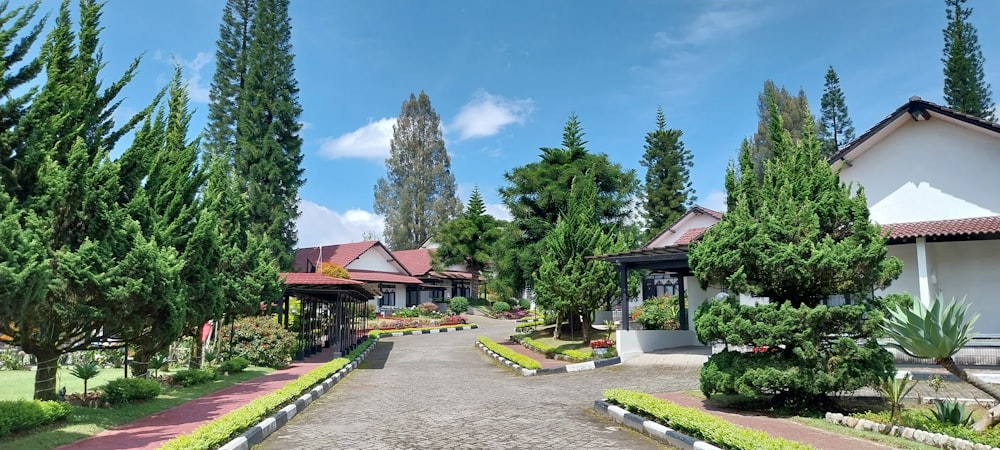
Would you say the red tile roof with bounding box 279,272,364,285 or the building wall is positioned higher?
the building wall

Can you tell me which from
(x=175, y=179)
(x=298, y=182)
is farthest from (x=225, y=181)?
(x=298, y=182)

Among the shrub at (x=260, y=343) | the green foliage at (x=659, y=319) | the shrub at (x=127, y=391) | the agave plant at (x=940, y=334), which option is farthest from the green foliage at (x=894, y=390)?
the shrub at (x=260, y=343)

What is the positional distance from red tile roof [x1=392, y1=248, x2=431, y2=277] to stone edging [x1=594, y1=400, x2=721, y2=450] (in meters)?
45.3

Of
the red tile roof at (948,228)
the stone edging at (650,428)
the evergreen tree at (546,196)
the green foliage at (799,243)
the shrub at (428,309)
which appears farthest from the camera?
the shrub at (428,309)

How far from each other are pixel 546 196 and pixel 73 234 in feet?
68.5

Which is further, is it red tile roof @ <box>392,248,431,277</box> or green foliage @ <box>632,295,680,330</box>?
red tile roof @ <box>392,248,431,277</box>

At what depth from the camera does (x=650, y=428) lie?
8.35 metres

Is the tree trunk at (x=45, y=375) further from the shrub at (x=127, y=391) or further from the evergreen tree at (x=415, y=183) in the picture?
the evergreen tree at (x=415, y=183)

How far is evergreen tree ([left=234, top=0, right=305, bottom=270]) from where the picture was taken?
38.4 m

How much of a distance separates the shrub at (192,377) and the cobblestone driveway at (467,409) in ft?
9.88

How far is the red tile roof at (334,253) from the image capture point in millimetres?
48297

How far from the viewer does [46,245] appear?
8742 millimetres

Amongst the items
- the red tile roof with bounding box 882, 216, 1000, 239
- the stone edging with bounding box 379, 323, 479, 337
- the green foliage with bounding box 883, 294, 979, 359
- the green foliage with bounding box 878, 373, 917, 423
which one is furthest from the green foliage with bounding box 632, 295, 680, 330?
the stone edging with bounding box 379, 323, 479, 337

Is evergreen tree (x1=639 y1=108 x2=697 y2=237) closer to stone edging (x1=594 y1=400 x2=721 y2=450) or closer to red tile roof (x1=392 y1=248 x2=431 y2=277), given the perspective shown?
red tile roof (x1=392 y1=248 x2=431 y2=277)
